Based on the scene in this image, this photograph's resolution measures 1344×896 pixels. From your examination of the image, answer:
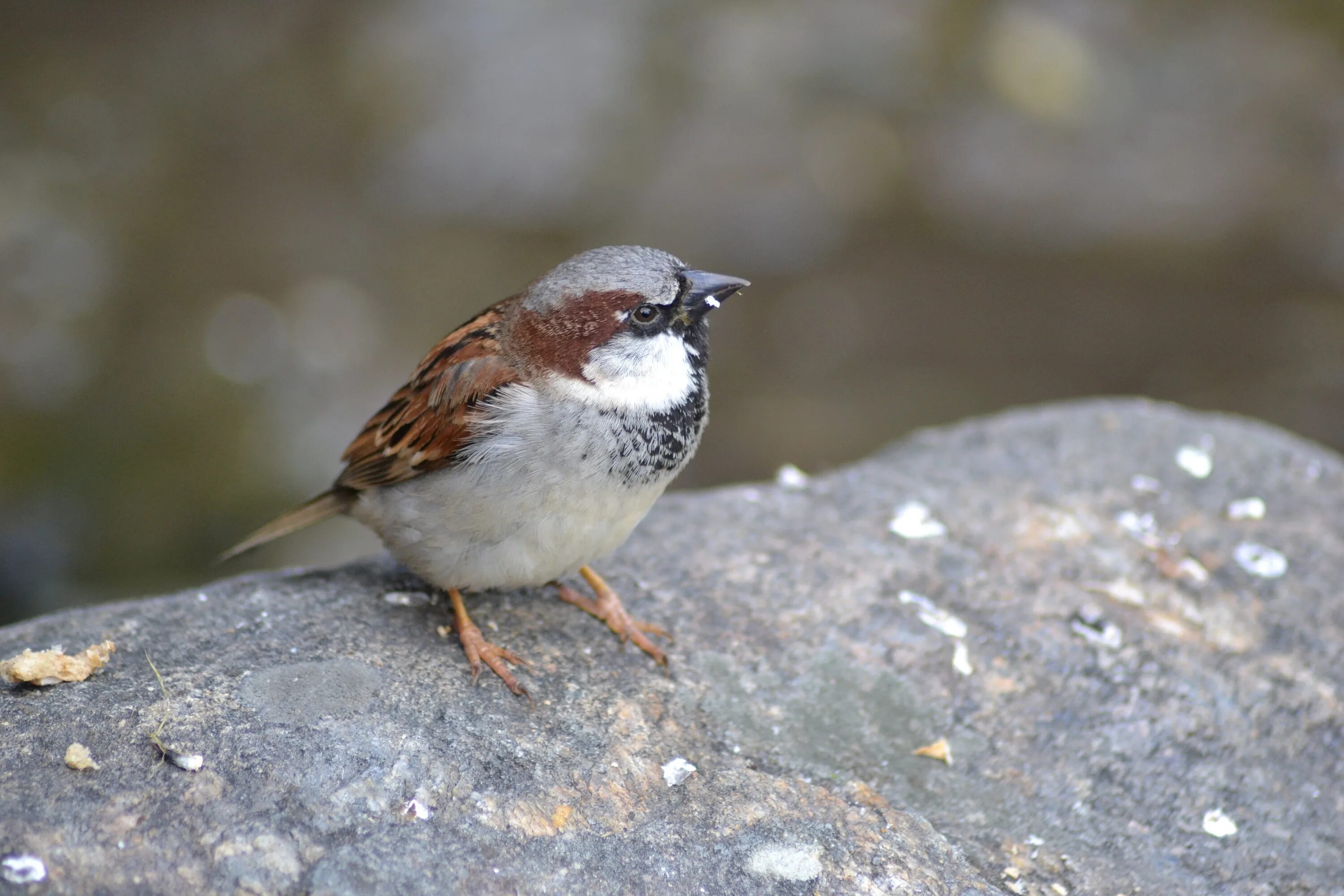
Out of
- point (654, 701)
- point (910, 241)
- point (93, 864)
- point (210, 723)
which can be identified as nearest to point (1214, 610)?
point (654, 701)

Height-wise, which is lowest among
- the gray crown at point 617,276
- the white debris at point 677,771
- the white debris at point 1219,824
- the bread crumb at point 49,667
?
the white debris at point 1219,824

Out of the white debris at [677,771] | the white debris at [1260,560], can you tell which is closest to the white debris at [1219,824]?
the white debris at [1260,560]

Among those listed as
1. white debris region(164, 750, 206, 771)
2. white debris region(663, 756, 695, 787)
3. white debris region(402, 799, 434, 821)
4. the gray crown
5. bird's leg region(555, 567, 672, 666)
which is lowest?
white debris region(663, 756, 695, 787)

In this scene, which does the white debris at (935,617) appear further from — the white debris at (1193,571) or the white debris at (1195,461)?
the white debris at (1195,461)

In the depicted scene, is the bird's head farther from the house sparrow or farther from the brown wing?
the brown wing

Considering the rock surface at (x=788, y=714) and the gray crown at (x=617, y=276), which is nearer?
the rock surface at (x=788, y=714)

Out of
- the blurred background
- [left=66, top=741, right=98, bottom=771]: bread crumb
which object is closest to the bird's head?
[left=66, top=741, right=98, bottom=771]: bread crumb

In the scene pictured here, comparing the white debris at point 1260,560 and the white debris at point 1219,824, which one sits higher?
the white debris at point 1260,560

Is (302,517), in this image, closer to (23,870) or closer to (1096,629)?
(23,870)
